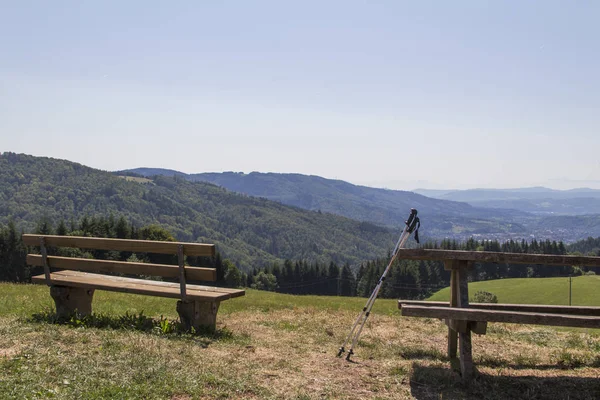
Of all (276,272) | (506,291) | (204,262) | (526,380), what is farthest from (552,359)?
(276,272)

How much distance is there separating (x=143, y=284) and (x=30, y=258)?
2.74m

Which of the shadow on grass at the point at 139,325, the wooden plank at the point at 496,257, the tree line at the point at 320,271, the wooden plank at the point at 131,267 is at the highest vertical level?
the wooden plank at the point at 496,257

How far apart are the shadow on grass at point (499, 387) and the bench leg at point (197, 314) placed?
381 centimetres

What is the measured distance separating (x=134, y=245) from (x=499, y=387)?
20.4 ft

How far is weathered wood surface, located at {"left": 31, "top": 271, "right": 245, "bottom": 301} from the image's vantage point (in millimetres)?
8297

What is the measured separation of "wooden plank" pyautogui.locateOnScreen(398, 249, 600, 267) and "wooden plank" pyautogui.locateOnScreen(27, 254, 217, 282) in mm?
3264

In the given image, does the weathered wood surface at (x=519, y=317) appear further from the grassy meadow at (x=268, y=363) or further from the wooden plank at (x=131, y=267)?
the wooden plank at (x=131, y=267)

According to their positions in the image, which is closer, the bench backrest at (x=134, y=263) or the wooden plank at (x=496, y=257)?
the wooden plank at (x=496, y=257)

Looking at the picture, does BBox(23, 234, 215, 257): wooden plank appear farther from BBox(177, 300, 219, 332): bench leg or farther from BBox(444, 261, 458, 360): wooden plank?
BBox(444, 261, 458, 360): wooden plank

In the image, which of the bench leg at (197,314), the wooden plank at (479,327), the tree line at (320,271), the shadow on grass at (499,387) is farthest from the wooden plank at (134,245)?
the tree line at (320,271)

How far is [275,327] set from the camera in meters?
9.87

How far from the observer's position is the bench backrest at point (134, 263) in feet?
25.9

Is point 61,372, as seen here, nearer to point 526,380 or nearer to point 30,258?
point 30,258

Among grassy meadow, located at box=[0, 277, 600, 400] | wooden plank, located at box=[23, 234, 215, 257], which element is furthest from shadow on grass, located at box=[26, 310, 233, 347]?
wooden plank, located at box=[23, 234, 215, 257]
